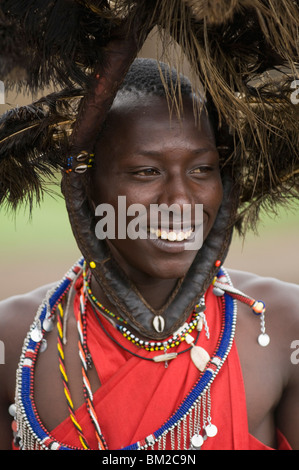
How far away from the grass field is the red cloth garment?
5.38 m

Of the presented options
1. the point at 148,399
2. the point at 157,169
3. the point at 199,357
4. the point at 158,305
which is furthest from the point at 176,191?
the point at 148,399

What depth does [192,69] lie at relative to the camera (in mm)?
2055

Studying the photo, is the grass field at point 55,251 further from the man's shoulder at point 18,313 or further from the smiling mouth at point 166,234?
the smiling mouth at point 166,234

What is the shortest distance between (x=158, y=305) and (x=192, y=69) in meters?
0.90

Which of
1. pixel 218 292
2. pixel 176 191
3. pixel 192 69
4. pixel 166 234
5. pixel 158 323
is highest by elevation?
pixel 192 69

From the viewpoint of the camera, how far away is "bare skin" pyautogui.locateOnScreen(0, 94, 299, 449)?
224 centimetres

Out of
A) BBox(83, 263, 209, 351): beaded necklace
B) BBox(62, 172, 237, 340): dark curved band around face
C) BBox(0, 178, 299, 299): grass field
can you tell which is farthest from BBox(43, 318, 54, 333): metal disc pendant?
BBox(0, 178, 299, 299): grass field

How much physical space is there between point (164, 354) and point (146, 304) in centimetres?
19

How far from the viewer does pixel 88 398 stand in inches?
92.7

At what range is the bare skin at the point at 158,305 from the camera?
2.24 m

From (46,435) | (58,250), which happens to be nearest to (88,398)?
(46,435)

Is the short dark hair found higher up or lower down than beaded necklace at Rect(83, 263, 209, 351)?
higher up

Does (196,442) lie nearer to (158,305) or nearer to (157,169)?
(158,305)
